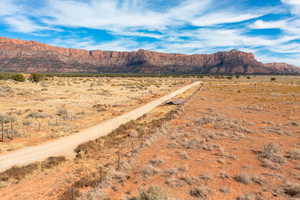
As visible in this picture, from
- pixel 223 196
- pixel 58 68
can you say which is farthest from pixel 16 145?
pixel 58 68

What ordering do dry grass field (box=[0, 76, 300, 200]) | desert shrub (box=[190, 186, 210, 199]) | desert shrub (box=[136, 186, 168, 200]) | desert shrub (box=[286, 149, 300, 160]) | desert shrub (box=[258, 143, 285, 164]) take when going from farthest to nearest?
desert shrub (box=[286, 149, 300, 160]) → desert shrub (box=[258, 143, 285, 164]) → dry grass field (box=[0, 76, 300, 200]) → desert shrub (box=[190, 186, 210, 199]) → desert shrub (box=[136, 186, 168, 200])

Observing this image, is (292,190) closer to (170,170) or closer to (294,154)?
(294,154)

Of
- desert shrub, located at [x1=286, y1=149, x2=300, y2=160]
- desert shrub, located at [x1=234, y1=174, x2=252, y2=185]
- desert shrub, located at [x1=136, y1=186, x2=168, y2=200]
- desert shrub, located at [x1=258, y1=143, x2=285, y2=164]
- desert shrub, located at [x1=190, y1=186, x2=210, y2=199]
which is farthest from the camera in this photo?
desert shrub, located at [x1=286, y1=149, x2=300, y2=160]

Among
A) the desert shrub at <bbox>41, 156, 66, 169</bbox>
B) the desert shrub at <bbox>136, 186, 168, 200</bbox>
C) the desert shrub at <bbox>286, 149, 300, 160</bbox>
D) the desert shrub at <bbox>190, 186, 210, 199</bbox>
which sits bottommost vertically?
the desert shrub at <bbox>41, 156, 66, 169</bbox>

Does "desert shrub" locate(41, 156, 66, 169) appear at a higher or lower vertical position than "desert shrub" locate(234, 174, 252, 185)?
lower

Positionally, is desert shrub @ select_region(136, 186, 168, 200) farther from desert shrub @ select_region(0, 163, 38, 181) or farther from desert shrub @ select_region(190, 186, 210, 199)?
desert shrub @ select_region(0, 163, 38, 181)

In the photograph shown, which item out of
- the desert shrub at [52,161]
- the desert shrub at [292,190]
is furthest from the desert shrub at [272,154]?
the desert shrub at [52,161]

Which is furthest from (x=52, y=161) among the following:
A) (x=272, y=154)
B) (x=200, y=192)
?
(x=272, y=154)

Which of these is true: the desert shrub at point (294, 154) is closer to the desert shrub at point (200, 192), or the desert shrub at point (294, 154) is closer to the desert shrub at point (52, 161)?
the desert shrub at point (200, 192)

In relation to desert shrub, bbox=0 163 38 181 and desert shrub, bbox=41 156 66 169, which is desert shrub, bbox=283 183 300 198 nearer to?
desert shrub, bbox=41 156 66 169

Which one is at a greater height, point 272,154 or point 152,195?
point 152,195

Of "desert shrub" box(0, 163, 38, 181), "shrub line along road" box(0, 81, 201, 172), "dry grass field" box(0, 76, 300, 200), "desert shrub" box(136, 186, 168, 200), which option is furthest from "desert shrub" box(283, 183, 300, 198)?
"desert shrub" box(0, 163, 38, 181)

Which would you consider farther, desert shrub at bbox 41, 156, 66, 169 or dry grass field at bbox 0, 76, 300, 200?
desert shrub at bbox 41, 156, 66, 169

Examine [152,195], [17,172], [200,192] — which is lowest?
[17,172]
